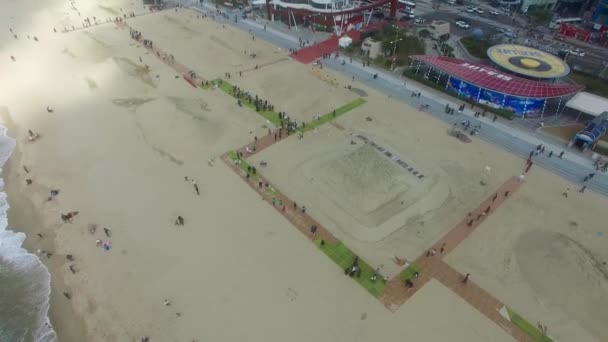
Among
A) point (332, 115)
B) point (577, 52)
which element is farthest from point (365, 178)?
point (577, 52)

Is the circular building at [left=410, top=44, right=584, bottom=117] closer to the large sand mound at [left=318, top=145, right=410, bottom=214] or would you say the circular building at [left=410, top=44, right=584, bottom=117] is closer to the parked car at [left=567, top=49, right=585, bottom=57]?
the parked car at [left=567, top=49, right=585, bottom=57]

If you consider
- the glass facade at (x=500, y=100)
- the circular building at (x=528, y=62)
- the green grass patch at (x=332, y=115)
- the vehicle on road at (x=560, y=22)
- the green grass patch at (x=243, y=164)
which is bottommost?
the green grass patch at (x=243, y=164)

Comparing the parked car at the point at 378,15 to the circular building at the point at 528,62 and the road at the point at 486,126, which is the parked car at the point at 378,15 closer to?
the road at the point at 486,126

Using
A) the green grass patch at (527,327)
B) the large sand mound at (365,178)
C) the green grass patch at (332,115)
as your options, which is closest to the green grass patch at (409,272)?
the large sand mound at (365,178)

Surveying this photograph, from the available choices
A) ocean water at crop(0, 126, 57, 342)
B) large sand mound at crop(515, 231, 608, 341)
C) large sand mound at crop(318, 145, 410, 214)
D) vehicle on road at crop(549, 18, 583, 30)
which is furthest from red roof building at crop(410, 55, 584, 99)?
ocean water at crop(0, 126, 57, 342)

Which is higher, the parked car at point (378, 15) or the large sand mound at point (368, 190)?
the parked car at point (378, 15)
